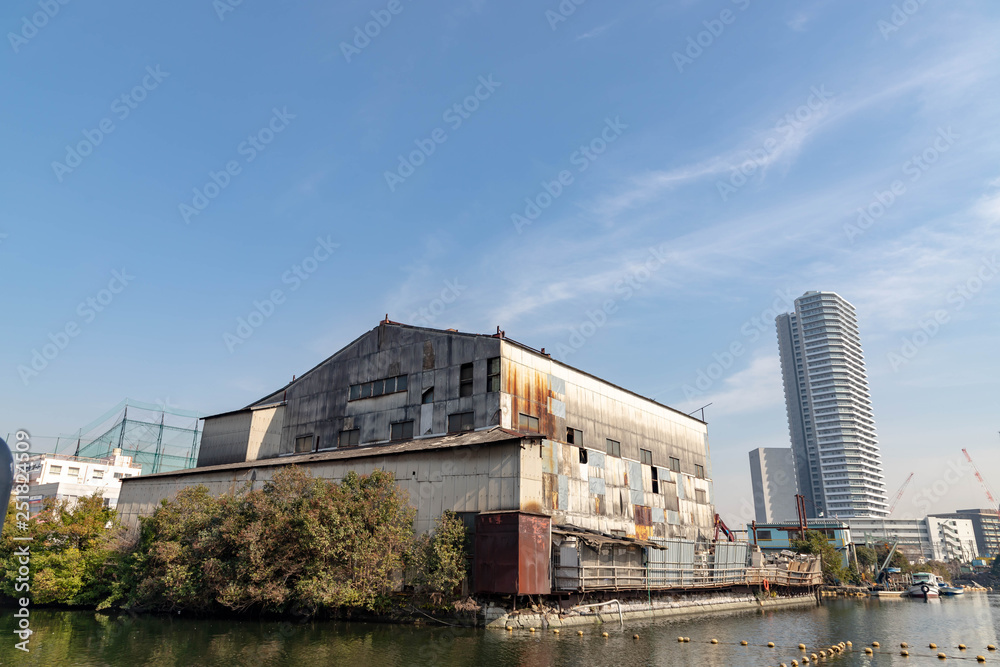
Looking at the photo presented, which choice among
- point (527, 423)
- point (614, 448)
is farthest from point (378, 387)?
point (614, 448)

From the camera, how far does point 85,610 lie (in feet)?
133

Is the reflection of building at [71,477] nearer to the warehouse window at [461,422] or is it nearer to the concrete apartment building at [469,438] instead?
the concrete apartment building at [469,438]

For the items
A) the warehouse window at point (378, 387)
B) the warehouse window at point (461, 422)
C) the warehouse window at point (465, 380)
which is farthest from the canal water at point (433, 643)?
the warehouse window at point (378, 387)

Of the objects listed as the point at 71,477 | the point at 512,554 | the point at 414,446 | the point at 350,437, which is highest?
the point at 71,477

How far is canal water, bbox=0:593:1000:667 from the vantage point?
2348 centimetres

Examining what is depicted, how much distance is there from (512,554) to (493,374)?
13.2 metres

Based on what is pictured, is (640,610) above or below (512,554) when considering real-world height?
below

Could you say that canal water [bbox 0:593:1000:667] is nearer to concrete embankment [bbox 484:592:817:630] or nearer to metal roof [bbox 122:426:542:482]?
concrete embankment [bbox 484:592:817:630]

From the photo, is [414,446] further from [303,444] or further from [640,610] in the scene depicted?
[640,610]

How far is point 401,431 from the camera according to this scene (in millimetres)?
44719

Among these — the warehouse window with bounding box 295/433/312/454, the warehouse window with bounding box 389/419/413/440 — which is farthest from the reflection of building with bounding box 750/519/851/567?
the warehouse window with bounding box 295/433/312/454

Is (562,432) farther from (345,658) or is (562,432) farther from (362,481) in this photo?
(345,658)

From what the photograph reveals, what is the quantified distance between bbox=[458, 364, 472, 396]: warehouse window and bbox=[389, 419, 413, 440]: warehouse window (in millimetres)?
4808

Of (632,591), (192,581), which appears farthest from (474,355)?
(192,581)
